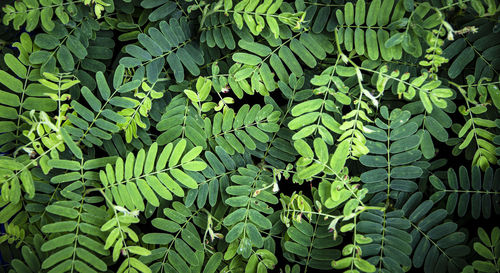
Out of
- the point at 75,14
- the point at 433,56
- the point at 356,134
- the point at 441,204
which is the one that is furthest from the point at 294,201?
the point at 75,14

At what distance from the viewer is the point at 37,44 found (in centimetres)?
118

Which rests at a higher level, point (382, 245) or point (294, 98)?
point (294, 98)

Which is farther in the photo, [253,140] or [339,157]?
[253,140]

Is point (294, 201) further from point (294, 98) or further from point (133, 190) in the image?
point (133, 190)

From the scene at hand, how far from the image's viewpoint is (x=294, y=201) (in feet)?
3.90

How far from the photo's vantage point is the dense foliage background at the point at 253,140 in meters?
1.11

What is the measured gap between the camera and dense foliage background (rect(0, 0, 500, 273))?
43.6 inches

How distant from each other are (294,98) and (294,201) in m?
0.30

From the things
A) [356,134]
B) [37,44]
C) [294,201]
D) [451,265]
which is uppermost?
[37,44]

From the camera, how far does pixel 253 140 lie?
4.02 feet

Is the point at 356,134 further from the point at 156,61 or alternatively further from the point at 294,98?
the point at 156,61

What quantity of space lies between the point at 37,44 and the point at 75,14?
141mm

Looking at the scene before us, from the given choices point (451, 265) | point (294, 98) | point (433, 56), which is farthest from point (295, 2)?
point (451, 265)

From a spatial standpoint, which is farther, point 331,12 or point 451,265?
point 331,12
